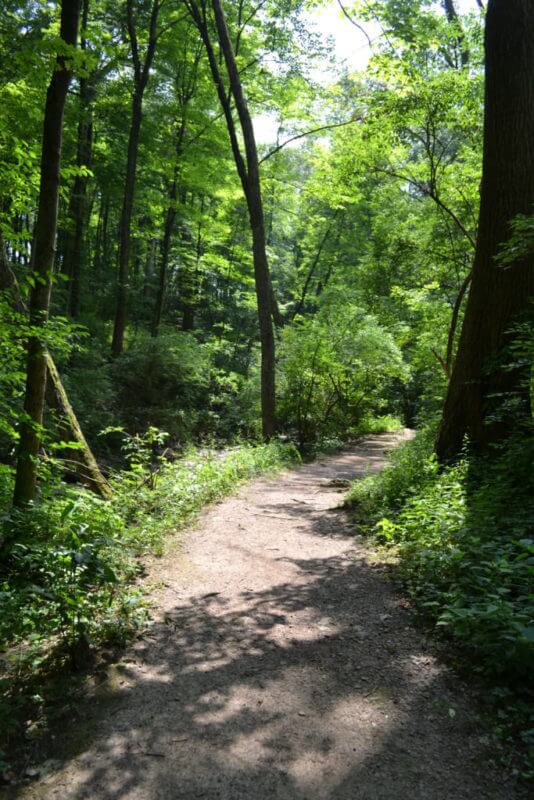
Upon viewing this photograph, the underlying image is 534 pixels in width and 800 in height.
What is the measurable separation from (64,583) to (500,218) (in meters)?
6.11

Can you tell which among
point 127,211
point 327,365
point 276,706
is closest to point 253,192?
point 127,211

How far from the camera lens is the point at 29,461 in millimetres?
4578

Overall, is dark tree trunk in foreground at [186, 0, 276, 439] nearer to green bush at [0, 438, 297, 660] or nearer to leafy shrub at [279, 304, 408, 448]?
leafy shrub at [279, 304, 408, 448]

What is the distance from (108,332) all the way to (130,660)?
1758cm

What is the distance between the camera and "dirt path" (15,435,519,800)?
2369 millimetres

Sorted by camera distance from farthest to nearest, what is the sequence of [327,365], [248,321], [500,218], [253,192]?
[248,321] < [327,365] < [253,192] < [500,218]

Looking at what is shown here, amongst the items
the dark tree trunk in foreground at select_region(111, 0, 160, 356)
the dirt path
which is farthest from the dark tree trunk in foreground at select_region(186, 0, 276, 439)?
the dirt path

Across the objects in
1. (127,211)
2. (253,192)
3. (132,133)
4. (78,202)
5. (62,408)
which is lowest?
(62,408)

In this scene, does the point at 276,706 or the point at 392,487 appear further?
the point at 392,487

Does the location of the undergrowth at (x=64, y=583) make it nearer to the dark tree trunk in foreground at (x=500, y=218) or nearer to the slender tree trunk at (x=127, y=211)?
the dark tree trunk in foreground at (x=500, y=218)

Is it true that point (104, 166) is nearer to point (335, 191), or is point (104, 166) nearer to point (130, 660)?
point (335, 191)

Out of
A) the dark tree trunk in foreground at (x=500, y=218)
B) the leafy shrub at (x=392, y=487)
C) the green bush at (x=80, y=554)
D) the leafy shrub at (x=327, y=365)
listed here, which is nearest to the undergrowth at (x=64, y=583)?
the green bush at (x=80, y=554)

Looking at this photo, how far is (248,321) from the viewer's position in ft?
76.1

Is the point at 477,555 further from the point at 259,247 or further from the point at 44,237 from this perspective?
the point at 259,247
